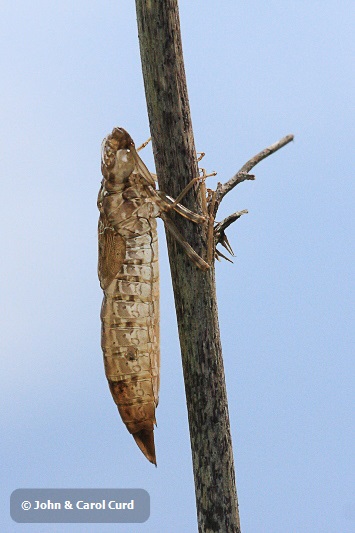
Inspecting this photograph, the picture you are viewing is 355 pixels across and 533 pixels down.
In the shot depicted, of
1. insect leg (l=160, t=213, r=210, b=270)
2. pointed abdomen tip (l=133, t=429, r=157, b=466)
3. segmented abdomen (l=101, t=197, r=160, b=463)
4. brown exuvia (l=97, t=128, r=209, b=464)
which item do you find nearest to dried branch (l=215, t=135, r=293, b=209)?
brown exuvia (l=97, t=128, r=209, b=464)

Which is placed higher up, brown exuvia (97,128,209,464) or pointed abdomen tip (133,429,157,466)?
brown exuvia (97,128,209,464)

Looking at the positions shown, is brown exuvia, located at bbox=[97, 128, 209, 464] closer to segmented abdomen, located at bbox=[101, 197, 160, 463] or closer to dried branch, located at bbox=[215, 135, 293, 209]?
segmented abdomen, located at bbox=[101, 197, 160, 463]

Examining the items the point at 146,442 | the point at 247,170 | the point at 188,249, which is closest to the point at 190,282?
the point at 188,249

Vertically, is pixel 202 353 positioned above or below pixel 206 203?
below

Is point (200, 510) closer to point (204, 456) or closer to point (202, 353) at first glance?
point (204, 456)

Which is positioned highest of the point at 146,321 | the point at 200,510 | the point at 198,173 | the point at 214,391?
the point at 198,173

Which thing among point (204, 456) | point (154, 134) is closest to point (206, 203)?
point (154, 134)

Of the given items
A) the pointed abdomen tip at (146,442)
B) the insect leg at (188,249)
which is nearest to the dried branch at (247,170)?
the insect leg at (188,249)
